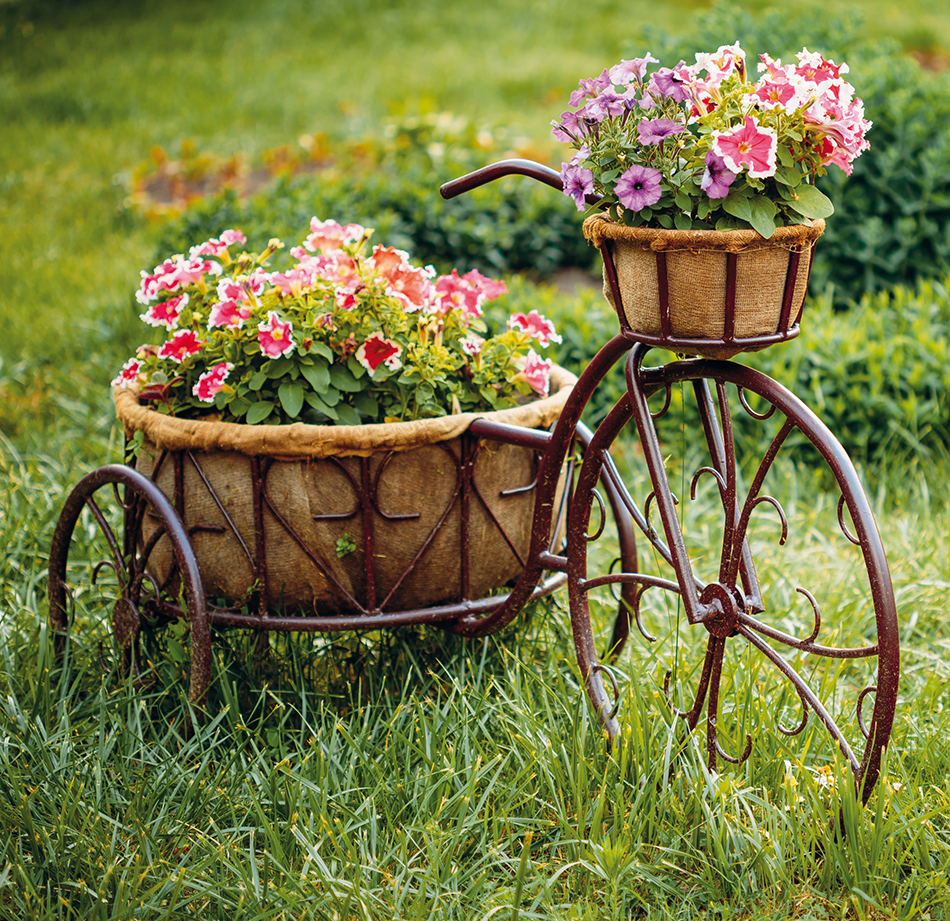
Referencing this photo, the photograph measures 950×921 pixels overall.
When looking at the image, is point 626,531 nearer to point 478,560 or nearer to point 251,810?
point 478,560

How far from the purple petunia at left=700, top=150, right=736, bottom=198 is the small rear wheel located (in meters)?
1.22

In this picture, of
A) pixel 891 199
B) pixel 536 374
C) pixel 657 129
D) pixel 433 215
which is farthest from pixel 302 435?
pixel 891 199

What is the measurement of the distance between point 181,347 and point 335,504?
1.68 ft

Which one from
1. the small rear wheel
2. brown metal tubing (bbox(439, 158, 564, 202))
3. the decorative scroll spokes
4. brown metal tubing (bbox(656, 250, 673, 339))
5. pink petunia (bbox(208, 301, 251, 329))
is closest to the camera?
brown metal tubing (bbox(656, 250, 673, 339))

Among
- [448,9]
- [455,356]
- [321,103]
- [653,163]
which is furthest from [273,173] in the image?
[448,9]

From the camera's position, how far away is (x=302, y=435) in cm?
197

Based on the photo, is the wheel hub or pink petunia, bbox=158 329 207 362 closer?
the wheel hub

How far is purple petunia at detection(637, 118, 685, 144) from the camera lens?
5.16 feet

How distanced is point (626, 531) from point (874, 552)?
83 centimetres

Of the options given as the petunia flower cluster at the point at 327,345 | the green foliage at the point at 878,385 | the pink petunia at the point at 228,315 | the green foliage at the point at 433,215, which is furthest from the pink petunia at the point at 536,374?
the green foliage at the point at 433,215

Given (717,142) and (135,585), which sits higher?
(717,142)

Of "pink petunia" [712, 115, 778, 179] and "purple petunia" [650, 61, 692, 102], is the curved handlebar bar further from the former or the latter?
"pink petunia" [712, 115, 778, 179]

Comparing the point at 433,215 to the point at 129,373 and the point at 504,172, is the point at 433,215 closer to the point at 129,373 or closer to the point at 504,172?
the point at 129,373

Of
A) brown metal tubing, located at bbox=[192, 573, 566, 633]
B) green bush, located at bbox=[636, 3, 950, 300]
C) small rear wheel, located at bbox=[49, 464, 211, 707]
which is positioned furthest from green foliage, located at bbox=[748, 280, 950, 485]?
small rear wheel, located at bbox=[49, 464, 211, 707]
